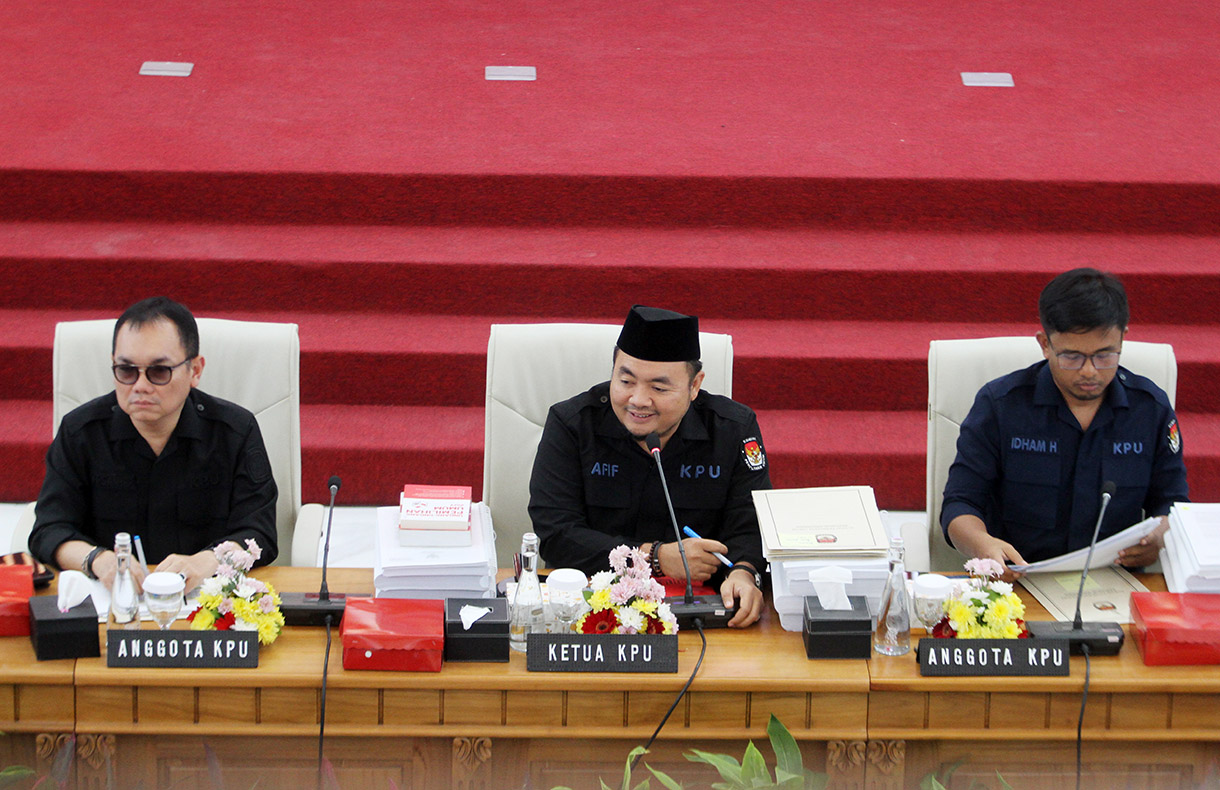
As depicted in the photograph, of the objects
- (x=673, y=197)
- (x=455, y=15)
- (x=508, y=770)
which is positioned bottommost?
(x=508, y=770)

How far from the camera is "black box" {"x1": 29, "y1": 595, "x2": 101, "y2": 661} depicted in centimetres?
180

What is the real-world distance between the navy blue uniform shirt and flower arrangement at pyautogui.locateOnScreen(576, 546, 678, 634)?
79 cm

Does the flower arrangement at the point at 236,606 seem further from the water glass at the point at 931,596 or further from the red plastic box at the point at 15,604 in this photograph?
the water glass at the point at 931,596

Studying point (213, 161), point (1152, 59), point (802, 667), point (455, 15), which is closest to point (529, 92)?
point (455, 15)

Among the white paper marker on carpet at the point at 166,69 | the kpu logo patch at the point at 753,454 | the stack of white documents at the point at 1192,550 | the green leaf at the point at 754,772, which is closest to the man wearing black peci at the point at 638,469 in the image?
the kpu logo patch at the point at 753,454

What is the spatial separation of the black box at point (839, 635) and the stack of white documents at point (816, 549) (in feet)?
0.25

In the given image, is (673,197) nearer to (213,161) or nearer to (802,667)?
(213,161)

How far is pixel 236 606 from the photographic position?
1836 mm

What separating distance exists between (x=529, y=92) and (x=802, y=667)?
133 inches

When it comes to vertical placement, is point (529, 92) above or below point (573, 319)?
above

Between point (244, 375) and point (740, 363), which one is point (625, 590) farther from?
point (740, 363)

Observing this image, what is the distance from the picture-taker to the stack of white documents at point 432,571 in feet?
6.44

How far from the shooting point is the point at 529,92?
4.78m

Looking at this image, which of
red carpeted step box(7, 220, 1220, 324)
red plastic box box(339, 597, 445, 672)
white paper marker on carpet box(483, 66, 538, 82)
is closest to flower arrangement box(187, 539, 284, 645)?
red plastic box box(339, 597, 445, 672)
